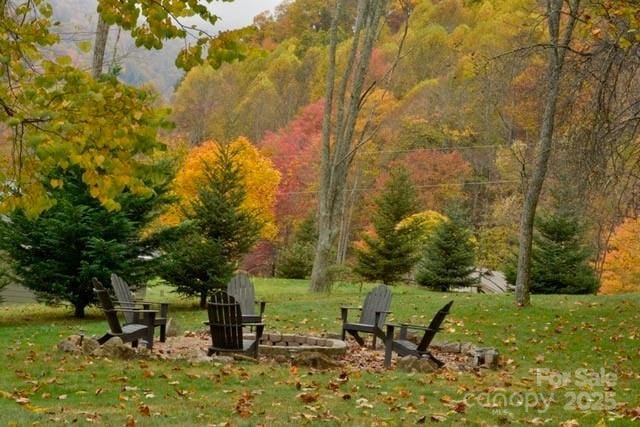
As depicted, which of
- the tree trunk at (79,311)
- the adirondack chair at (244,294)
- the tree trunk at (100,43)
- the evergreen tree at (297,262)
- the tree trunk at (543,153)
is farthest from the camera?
the evergreen tree at (297,262)

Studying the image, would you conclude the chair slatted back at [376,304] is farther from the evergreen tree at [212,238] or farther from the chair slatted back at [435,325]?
the evergreen tree at [212,238]

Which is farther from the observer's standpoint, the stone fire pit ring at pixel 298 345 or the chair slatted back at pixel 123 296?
the chair slatted back at pixel 123 296

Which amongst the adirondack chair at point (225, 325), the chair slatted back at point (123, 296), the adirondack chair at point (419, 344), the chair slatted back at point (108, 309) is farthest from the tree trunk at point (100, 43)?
the adirondack chair at point (419, 344)

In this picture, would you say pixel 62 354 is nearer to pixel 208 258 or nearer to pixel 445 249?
pixel 208 258

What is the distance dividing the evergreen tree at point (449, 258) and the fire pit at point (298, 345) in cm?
1220

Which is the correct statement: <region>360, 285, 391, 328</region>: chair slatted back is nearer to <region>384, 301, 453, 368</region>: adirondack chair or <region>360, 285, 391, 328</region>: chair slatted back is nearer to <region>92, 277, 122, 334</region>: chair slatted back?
<region>384, 301, 453, 368</region>: adirondack chair

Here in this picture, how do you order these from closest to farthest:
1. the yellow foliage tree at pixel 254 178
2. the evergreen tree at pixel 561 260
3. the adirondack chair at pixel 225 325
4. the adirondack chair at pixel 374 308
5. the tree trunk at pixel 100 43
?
the adirondack chair at pixel 225 325 → the adirondack chair at pixel 374 308 → the tree trunk at pixel 100 43 → the evergreen tree at pixel 561 260 → the yellow foliage tree at pixel 254 178

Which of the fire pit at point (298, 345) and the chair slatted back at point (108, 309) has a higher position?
the chair slatted back at point (108, 309)

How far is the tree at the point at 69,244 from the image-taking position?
13.1m

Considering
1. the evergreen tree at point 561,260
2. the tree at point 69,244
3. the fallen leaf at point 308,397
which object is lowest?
the fallen leaf at point 308,397

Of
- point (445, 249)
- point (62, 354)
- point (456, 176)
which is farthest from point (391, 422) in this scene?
point (456, 176)

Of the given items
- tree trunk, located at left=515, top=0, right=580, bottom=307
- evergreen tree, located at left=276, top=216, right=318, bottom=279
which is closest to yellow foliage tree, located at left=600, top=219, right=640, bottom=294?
evergreen tree, located at left=276, top=216, right=318, bottom=279

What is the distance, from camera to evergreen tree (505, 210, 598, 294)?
69.4 feet

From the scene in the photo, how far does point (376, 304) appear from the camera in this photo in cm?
1066
